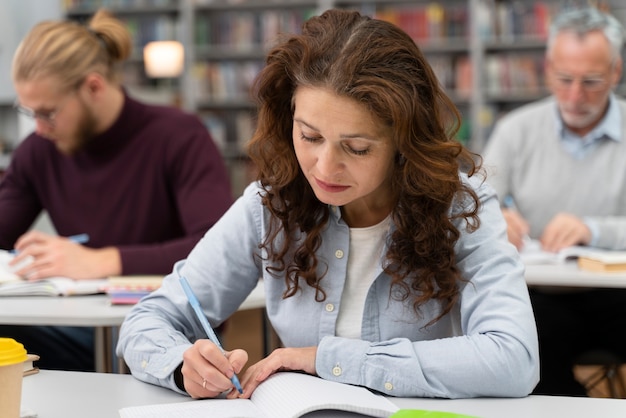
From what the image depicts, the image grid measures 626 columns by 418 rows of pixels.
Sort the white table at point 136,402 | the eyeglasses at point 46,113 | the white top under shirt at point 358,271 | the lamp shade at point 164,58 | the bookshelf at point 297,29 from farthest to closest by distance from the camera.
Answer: the lamp shade at point 164,58
the bookshelf at point 297,29
the eyeglasses at point 46,113
the white top under shirt at point 358,271
the white table at point 136,402

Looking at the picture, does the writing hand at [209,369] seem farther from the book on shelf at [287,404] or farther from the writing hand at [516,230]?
the writing hand at [516,230]

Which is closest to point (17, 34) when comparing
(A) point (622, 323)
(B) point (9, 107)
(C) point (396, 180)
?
(B) point (9, 107)

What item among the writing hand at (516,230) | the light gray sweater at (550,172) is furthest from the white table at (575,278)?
the light gray sweater at (550,172)

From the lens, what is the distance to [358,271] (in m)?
1.56

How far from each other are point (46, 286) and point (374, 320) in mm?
923

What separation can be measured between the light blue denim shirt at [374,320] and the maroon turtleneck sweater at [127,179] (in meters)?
0.86

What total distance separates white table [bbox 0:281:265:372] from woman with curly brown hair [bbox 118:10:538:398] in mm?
278

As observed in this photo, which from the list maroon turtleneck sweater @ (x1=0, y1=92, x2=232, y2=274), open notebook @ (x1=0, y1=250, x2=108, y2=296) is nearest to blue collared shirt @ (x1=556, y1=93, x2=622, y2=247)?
maroon turtleneck sweater @ (x1=0, y1=92, x2=232, y2=274)

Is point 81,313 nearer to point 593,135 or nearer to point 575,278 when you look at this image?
point 575,278

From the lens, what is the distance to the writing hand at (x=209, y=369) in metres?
1.27

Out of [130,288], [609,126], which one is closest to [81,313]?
[130,288]

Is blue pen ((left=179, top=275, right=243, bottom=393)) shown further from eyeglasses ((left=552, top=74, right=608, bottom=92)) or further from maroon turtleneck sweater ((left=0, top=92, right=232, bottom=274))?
eyeglasses ((left=552, top=74, right=608, bottom=92))

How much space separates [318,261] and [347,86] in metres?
A: 0.36

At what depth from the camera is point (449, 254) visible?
1.47m
